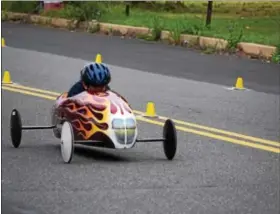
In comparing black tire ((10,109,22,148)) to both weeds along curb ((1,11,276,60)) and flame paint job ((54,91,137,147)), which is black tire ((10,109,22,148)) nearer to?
flame paint job ((54,91,137,147))

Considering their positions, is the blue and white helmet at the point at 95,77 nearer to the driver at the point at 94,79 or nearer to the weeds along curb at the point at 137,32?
the driver at the point at 94,79

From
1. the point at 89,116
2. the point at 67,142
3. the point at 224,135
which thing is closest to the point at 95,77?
the point at 89,116

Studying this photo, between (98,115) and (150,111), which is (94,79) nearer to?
(98,115)

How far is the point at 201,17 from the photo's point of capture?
22.8m

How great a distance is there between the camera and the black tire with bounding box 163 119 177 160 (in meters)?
8.44

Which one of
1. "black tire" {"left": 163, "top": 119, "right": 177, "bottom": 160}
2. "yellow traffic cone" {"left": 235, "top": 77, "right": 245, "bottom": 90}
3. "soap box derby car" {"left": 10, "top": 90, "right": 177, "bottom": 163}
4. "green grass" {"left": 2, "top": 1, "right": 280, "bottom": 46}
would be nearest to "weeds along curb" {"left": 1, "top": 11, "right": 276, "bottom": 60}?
"green grass" {"left": 2, "top": 1, "right": 280, "bottom": 46}

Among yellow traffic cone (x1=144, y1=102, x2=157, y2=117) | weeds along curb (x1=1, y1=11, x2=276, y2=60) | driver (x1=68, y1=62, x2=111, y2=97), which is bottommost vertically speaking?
weeds along curb (x1=1, y1=11, x2=276, y2=60)

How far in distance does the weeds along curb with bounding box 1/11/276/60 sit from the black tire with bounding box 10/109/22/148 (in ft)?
28.4

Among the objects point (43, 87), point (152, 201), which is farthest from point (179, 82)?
point (152, 201)

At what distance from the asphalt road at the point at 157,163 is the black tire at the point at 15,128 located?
4.1 inches

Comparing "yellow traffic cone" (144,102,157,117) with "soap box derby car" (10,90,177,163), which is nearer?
"soap box derby car" (10,90,177,163)

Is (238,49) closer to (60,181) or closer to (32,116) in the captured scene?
(32,116)

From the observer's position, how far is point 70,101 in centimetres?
846

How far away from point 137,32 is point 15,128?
1196 cm
